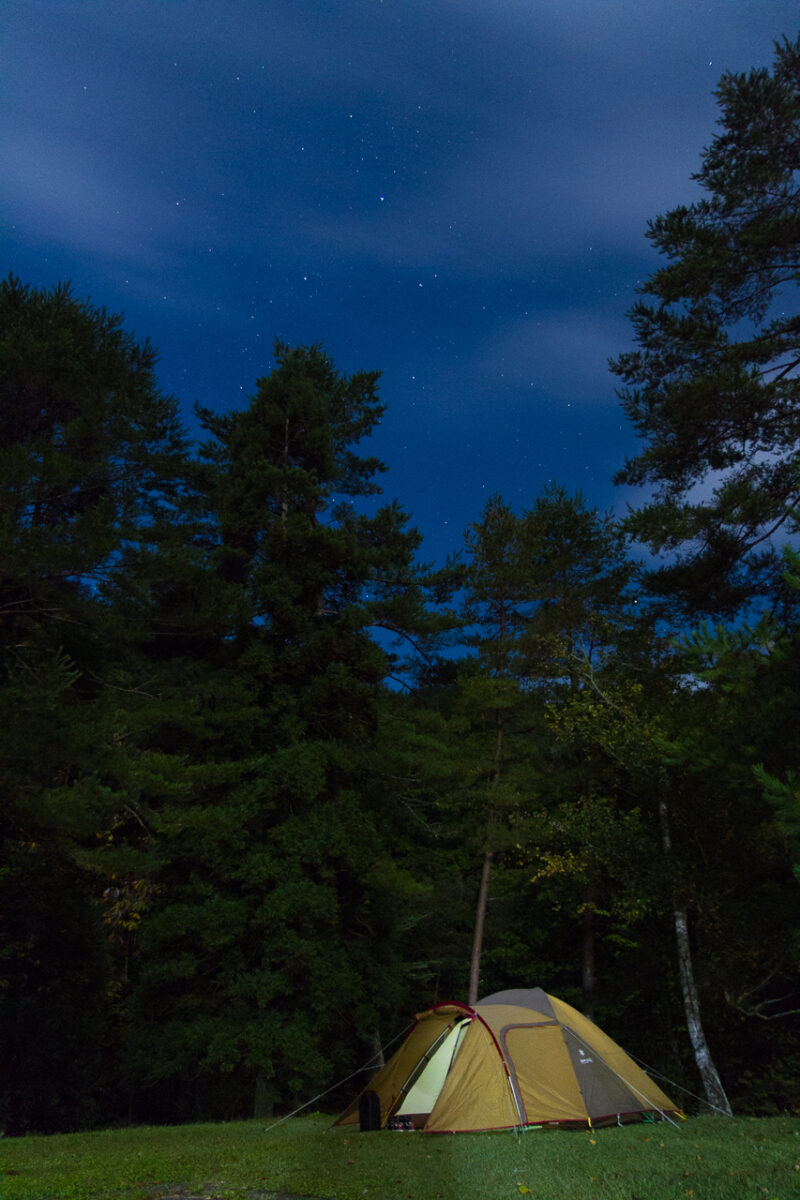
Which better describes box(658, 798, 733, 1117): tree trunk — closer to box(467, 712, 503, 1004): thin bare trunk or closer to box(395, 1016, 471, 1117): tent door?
box(467, 712, 503, 1004): thin bare trunk

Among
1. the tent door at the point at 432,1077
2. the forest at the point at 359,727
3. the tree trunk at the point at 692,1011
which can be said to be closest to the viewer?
the tent door at the point at 432,1077

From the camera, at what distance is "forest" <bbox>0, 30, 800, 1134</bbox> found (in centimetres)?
1212

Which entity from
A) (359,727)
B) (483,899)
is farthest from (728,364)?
(483,899)

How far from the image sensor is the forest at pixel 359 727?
12.1 m

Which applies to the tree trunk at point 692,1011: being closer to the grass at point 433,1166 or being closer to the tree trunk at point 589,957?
the tree trunk at point 589,957

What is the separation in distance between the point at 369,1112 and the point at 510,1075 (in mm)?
2025

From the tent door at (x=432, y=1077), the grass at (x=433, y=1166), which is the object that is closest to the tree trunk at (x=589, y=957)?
the tent door at (x=432, y=1077)

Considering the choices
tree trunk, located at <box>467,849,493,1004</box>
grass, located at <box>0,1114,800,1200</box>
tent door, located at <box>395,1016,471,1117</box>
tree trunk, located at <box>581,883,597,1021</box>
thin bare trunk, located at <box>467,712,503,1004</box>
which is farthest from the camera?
tree trunk, located at <box>581,883,597,1021</box>

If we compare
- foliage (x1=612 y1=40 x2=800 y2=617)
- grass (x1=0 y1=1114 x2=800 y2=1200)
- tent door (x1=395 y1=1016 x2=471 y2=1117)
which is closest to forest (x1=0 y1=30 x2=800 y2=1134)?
foliage (x1=612 y1=40 x2=800 y2=617)

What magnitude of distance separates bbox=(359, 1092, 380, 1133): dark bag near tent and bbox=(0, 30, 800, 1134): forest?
3.89m

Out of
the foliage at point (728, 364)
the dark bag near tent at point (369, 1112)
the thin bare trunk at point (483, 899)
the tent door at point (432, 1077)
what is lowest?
the dark bag near tent at point (369, 1112)

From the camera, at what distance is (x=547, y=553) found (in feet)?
87.0

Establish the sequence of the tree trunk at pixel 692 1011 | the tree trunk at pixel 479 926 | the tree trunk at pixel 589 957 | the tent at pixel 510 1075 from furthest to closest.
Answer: the tree trunk at pixel 589 957
the tree trunk at pixel 479 926
the tree trunk at pixel 692 1011
the tent at pixel 510 1075

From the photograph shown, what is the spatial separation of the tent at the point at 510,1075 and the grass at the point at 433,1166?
1.36 feet
